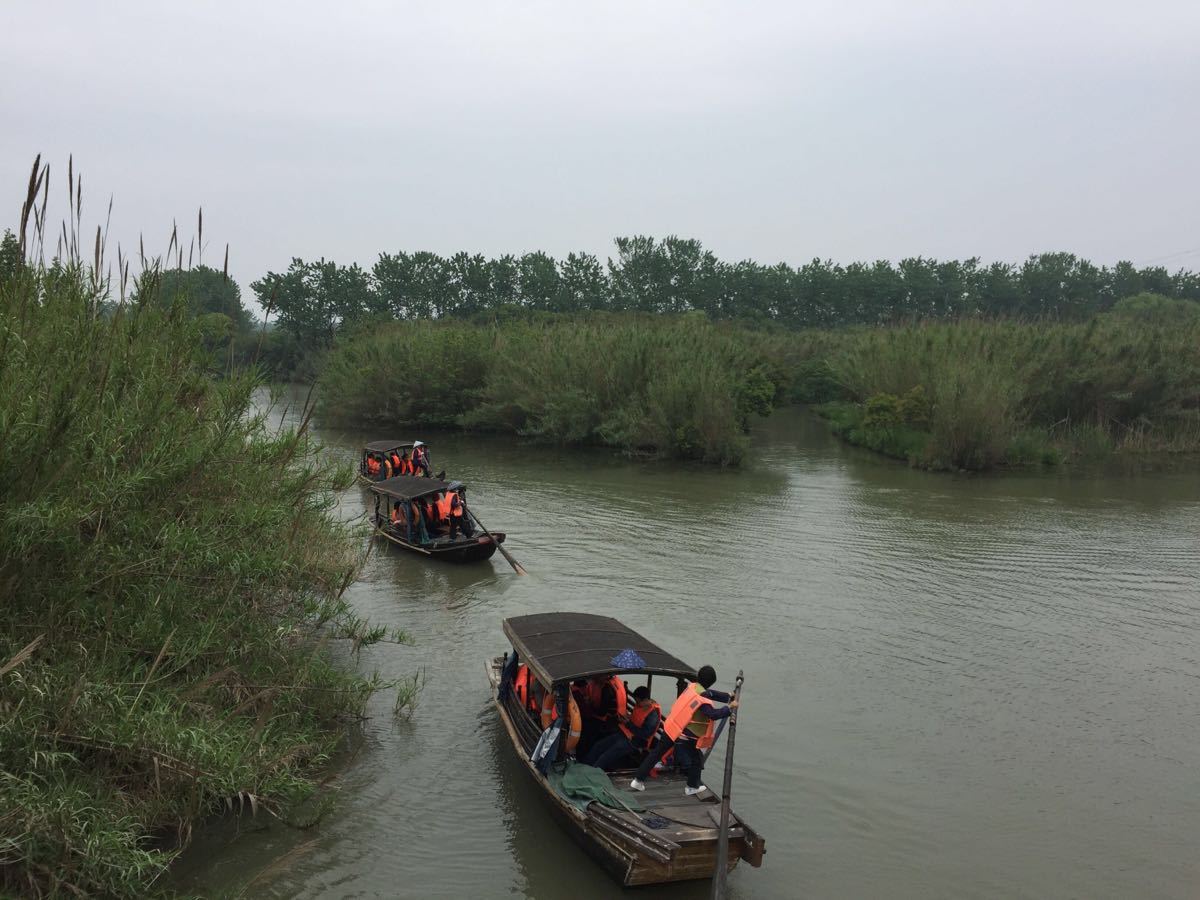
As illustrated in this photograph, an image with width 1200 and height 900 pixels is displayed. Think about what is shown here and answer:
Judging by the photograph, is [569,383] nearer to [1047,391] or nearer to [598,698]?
[1047,391]

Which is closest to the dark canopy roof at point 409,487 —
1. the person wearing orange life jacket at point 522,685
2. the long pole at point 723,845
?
the person wearing orange life jacket at point 522,685

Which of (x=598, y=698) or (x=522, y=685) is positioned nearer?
(x=598, y=698)

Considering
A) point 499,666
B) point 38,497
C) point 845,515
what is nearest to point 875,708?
point 499,666

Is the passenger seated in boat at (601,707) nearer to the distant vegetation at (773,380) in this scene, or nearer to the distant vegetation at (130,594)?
the distant vegetation at (130,594)

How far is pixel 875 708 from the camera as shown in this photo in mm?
11273

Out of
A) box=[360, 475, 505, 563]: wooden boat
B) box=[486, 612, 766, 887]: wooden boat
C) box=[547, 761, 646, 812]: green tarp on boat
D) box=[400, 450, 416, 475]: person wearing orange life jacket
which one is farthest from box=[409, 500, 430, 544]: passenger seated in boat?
box=[547, 761, 646, 812]: green tarp on boat

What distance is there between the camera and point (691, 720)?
307 inches

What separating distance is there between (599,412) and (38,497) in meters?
26.7

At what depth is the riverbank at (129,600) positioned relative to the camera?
19.9ft

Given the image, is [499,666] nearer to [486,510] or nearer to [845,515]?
[486,510]

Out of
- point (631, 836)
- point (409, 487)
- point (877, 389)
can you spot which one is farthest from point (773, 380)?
point (631, 836)

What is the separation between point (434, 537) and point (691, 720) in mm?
10449

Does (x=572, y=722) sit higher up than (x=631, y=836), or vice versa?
(x=572, y=722)

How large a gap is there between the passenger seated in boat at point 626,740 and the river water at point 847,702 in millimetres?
758
